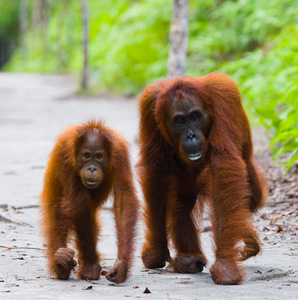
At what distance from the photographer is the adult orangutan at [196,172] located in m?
3.79

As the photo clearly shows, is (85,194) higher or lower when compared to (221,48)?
lower

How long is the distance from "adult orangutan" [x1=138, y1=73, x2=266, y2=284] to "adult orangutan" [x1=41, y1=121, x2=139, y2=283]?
0.30 metres

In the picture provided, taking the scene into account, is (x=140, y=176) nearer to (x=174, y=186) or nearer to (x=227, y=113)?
(x=174, y=186)

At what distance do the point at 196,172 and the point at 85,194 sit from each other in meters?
0.79

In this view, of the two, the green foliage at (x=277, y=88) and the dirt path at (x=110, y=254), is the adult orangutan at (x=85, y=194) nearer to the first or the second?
the dirt path at (x=110, y=254)

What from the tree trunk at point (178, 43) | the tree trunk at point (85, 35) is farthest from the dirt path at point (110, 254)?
the tree trunk at point (85, 35)

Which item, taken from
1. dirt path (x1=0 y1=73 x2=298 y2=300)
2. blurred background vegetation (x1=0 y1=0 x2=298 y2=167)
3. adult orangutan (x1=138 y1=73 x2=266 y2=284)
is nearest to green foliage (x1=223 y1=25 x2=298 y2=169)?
blurred background vegetation (x1=0 y1=0 x2=298 y2=167)

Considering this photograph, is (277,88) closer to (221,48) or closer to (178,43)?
(178,43)

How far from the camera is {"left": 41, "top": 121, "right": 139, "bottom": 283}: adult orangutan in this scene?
3.82 meters

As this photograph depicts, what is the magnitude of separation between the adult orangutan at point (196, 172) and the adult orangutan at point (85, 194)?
0.30 m

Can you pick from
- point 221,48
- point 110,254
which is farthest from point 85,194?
point 221,48

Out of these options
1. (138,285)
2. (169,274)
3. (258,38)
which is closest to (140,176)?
(169,274)

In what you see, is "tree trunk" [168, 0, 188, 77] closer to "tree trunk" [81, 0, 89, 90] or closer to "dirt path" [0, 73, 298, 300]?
"dirt path" [0, 73, 298, 300]

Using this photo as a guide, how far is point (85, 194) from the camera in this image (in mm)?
3996
